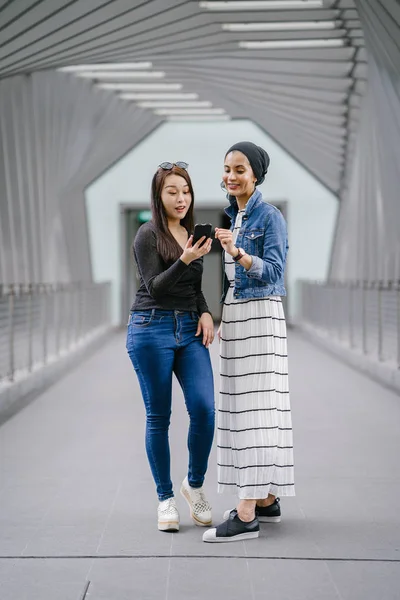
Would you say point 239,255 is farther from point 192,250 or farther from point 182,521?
point 182,521

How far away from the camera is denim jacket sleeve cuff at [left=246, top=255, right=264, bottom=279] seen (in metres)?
3.75

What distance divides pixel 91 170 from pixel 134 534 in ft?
68.6

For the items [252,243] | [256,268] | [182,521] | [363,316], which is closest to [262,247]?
[252,243]

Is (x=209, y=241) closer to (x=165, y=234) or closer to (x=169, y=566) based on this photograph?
(x=165, y=234)

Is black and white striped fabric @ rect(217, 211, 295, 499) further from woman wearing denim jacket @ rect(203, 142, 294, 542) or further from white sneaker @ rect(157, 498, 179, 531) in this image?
white sneaker @ rect(157, 498, 179, 531)

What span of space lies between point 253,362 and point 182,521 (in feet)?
2.74

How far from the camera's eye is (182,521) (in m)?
4.21

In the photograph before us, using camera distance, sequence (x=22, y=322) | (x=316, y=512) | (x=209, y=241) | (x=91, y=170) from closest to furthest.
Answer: (x=209, y=241), (x=316, y=512), (x=22, y=322), (x=91, y=170)

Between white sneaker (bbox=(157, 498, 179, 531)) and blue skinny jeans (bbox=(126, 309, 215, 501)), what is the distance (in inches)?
5.7

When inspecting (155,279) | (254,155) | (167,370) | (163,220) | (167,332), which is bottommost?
(167,370)

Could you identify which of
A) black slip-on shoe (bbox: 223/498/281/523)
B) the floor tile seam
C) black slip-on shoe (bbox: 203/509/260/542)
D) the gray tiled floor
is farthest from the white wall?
the floor tile seam

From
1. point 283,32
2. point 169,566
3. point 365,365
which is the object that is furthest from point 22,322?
point 283,32

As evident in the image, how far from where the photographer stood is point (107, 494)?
4781 millimetres

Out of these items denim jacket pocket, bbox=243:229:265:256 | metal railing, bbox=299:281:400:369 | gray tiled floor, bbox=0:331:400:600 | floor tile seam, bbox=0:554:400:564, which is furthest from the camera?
metal railing, bbox=299:281:400:369
